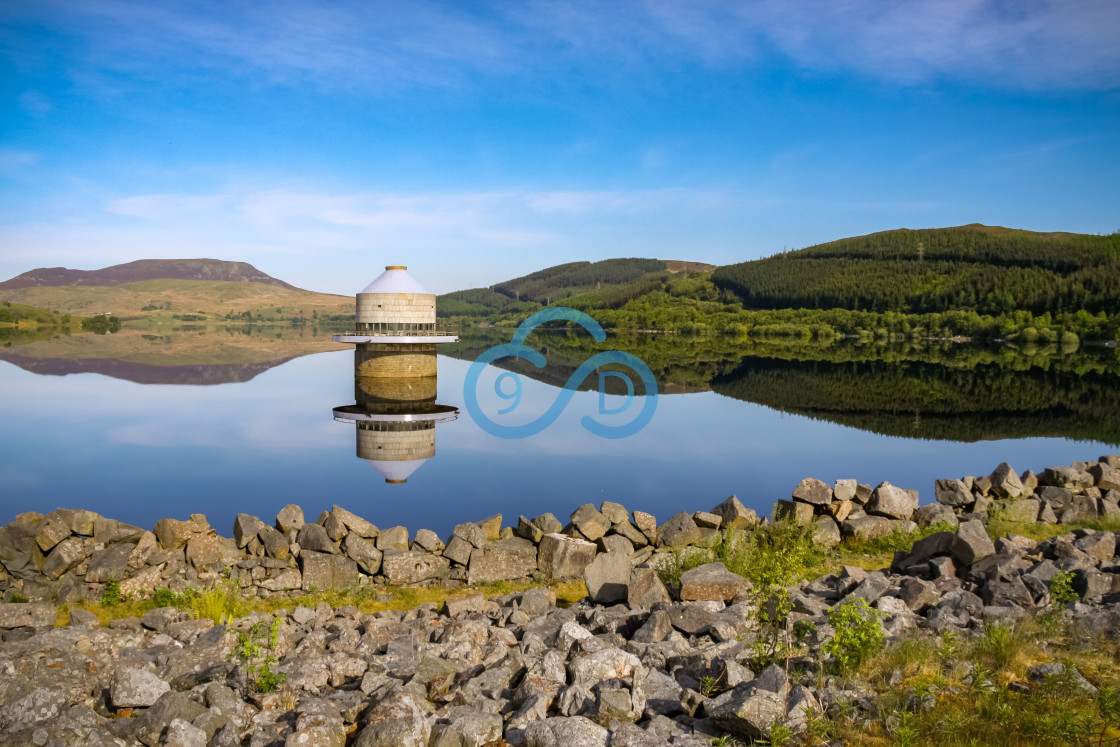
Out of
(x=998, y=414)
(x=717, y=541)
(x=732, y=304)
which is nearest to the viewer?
(x=717, y=541)

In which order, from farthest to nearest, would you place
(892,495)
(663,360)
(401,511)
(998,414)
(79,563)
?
(663,360) → (998,414) → (401,511) → (892,495) → (79,563)

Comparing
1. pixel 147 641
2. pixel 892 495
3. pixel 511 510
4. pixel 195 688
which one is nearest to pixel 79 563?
pixel 147 641

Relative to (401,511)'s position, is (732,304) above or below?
above

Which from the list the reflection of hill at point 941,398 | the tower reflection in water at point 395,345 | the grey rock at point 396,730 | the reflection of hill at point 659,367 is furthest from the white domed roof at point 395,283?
the grey rock at point 396,730

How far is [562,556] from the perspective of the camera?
13.8m

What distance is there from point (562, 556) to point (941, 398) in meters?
43.3

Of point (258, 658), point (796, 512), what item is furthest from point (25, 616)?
point (796, 512)

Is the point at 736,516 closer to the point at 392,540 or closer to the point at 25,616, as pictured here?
the point at 392,540

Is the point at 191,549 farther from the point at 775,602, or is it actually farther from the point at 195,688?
the point at 775,602

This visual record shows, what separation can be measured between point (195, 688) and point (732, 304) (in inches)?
7790

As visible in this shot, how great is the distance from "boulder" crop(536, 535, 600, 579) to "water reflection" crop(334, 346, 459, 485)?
10531 mm

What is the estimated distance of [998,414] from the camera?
138ft

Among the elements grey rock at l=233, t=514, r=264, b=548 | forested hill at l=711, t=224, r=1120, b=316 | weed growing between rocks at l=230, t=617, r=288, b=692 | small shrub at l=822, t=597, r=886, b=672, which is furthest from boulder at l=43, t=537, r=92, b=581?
forested hill at l=711, t=224, r=1120, b=316

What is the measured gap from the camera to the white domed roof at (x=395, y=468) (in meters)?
24.0
